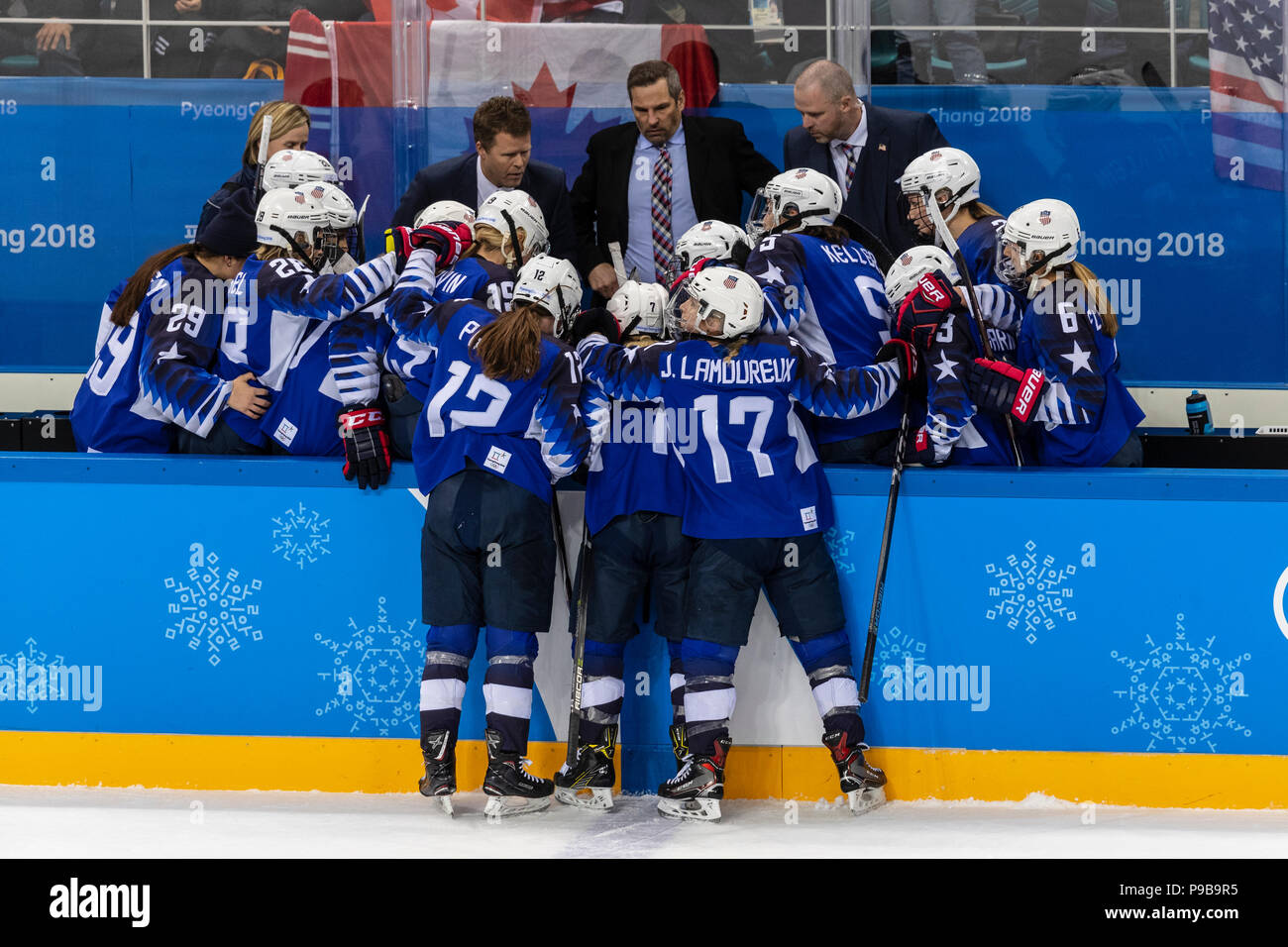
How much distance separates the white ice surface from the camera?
3.35 metres

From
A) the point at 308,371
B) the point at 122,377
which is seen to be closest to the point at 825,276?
the point at 308,371

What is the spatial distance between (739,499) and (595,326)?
0.60 m

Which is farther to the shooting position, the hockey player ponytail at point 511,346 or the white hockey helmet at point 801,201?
the white hockey helmet at point 801,201

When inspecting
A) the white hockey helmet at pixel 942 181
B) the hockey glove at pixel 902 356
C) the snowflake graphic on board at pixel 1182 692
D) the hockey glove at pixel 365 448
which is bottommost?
the snowflake graphic on board at pixel 1182 692

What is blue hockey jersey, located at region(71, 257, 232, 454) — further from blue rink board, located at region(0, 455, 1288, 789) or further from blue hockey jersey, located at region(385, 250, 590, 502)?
blue hockey jersey, located at region(385, 250, 590, 502)

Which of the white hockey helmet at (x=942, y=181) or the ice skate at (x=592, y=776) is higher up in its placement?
the white hockey helmet at (x=942, y=181)

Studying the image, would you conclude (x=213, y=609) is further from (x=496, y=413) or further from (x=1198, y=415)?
(x=1198, y=415)

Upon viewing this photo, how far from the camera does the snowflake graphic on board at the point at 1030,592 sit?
12.2 ft

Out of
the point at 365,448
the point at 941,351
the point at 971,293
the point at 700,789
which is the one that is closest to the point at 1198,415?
the point at 971,293

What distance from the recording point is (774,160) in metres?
5.16

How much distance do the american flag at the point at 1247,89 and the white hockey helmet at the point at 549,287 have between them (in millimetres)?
2539

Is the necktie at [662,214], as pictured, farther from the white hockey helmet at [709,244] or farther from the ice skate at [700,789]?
the ice skate at [700,789]

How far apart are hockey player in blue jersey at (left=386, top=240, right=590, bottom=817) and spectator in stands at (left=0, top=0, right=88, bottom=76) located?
2619 millimetres

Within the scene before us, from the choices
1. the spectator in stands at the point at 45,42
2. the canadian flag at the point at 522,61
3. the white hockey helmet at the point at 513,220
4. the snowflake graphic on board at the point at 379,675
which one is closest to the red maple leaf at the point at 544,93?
the canadian flag at the point at 522,61
